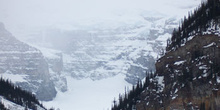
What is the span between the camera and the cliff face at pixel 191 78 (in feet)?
304

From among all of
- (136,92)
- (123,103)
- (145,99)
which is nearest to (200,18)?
(145,99)

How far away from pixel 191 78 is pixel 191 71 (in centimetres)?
122

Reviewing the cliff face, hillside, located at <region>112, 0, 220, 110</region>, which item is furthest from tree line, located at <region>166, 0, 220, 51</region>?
the cliff face

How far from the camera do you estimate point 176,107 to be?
323ft

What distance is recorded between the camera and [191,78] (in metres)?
98.0

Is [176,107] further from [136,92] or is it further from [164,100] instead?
[136,92]

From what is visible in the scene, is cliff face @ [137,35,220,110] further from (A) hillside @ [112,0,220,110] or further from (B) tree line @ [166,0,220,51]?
(B) tree line @ [166,0,220,51]

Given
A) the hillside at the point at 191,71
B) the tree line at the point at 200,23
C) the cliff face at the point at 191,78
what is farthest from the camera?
the tree line at the point at 200,23

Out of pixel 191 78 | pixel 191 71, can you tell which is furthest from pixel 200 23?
pixel 191 78

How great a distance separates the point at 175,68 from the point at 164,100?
19.9 ft

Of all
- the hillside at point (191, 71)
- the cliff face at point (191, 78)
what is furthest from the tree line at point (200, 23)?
the cliff face at point (191, 78)

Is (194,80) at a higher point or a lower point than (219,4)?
lower

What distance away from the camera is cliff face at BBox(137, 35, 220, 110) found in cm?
9269

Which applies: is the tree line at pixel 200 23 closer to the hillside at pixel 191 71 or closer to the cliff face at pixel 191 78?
the hillside at pixel 191 71
